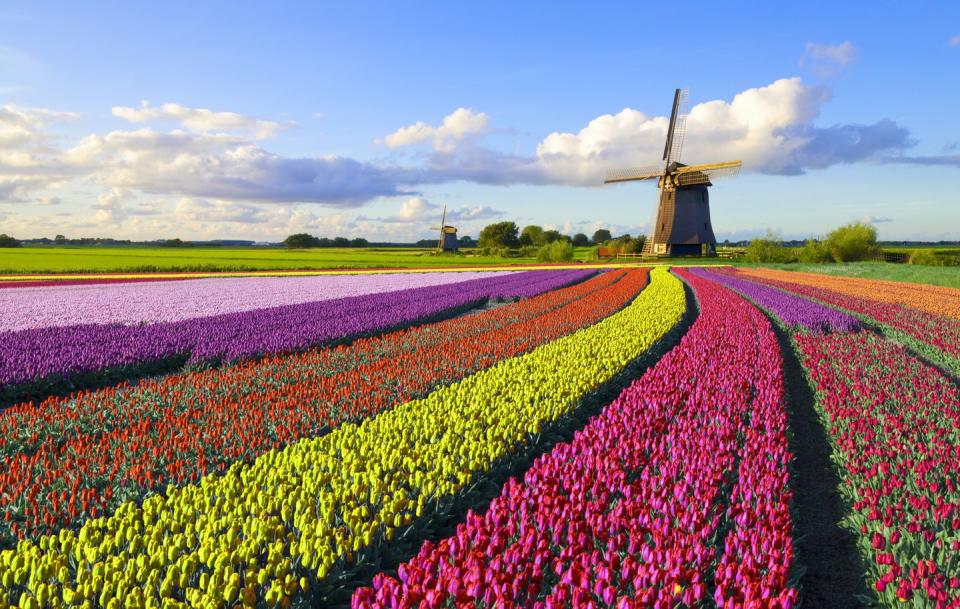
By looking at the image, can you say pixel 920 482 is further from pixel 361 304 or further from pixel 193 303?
pixel 193 303

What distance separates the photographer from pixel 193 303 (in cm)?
2192

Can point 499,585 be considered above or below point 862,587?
above

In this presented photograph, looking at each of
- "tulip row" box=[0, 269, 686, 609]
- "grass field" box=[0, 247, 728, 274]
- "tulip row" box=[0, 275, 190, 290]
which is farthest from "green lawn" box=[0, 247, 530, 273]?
"tulip row" box=[0, 269, 686, 609]

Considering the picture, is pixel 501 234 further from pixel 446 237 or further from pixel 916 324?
pixel 916 324

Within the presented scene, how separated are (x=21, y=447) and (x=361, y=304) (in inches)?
549

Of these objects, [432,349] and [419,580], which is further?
[432,349]

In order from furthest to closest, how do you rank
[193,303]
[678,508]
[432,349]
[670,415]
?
[193,303] → [432,349] → [670,415] → [678,508]

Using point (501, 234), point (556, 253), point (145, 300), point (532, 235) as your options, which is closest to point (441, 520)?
point (145, 300)

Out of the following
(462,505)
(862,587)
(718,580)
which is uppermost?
(718,580)

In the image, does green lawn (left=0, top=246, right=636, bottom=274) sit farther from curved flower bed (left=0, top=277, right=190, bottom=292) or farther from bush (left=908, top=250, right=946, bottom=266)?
bush (left=908, top=250, right=946, bottom=266)

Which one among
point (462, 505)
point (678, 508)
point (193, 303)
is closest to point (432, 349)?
point (462, 505)

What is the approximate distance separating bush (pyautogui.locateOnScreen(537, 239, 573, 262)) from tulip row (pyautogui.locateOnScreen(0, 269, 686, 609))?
2939 inches

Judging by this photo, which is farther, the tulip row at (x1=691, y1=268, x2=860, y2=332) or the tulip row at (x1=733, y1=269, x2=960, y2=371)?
the tulip row at (x1=691, y1=268, x2=860, y2=332)

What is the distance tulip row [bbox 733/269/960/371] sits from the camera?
12828mm
